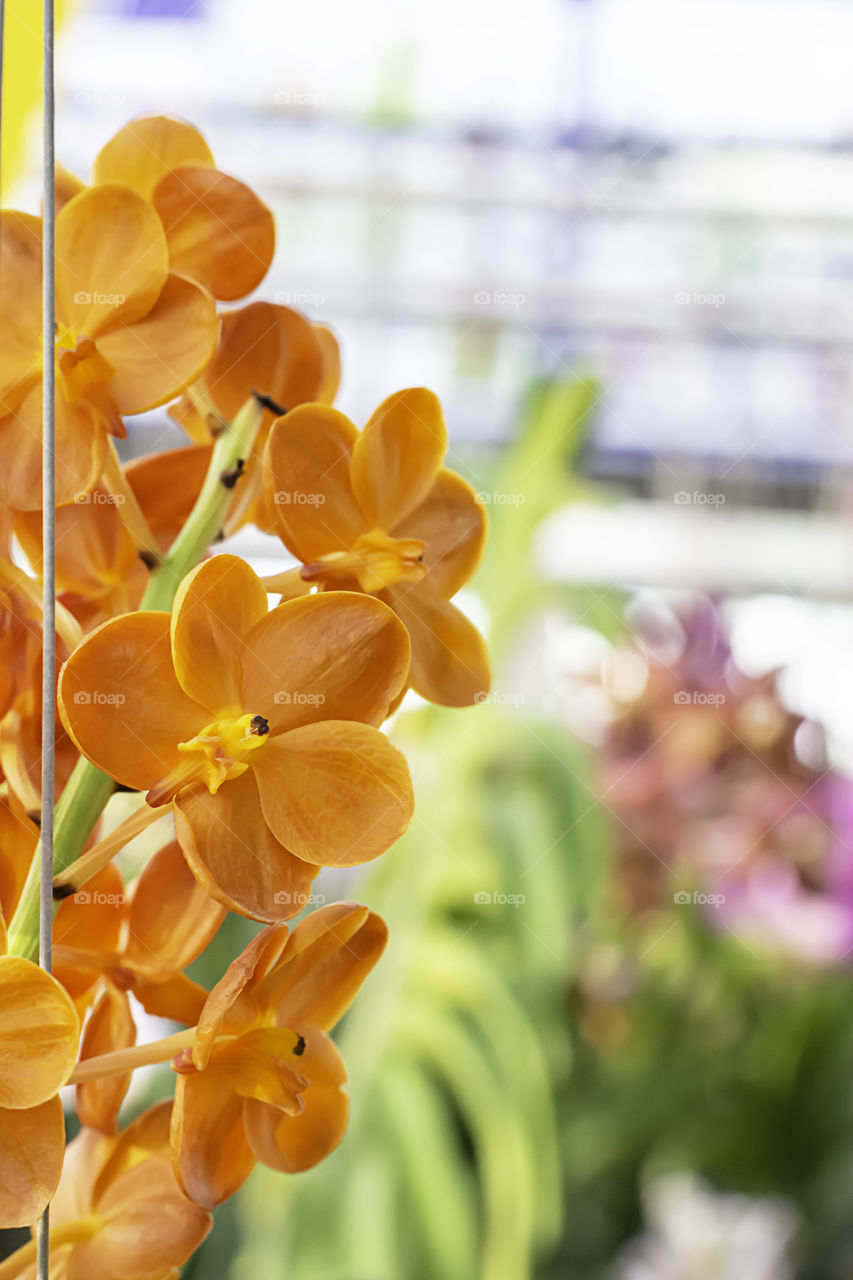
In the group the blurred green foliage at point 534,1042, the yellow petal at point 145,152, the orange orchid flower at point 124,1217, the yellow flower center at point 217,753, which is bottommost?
the blurred green foliage at point 534,1042

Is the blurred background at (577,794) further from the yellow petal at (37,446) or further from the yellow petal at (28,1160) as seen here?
the yellow petal at (28,1160)

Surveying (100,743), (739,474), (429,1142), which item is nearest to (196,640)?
(100,743)

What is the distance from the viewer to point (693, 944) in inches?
42.3

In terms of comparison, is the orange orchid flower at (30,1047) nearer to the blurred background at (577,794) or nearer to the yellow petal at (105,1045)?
the yellow petal at (105,1045)

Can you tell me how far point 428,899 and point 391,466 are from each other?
2.63 feet

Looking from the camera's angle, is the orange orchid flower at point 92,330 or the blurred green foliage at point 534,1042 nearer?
the orange orchid flower at point 92,330

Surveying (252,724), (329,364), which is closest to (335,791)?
(252,724)

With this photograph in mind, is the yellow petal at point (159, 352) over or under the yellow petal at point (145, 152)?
under

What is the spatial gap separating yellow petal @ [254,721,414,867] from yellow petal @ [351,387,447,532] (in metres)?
0.06

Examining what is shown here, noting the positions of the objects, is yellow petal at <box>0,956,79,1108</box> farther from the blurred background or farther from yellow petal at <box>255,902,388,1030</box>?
the blurred background

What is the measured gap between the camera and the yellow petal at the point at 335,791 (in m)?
0.20

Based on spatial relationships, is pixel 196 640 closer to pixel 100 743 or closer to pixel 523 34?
pixel 100 743

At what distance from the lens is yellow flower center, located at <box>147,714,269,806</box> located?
0.64 feet

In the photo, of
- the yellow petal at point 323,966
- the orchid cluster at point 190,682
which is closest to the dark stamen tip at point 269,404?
the orchid cluster at point 190,682
